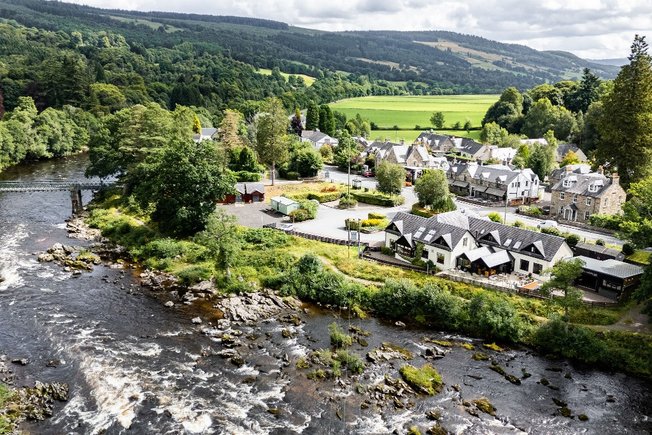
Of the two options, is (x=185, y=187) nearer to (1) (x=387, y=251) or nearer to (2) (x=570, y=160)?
(1) (x=387, y=251)

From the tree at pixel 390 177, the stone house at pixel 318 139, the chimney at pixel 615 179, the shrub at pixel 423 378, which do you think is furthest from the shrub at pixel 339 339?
the stone house at pixel 318 139

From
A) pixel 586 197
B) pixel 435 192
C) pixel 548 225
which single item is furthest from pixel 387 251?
pixel 586 197

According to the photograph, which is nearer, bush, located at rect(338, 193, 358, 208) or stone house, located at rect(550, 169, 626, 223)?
stone house, located at rect(550, 169, 626, 223)

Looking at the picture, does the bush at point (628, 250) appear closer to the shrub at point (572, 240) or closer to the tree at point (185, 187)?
the shrub at point (572, 240)

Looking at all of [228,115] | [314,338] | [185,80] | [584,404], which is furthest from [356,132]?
[584,404]

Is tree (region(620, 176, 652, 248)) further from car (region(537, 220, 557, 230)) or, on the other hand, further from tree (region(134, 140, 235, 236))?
tree (region(134, 140, 235, 236))

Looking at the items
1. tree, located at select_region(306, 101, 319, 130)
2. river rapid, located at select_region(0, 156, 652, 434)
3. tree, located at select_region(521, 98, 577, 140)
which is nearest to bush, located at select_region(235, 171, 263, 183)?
river rapid, located at select_region(0, 156, 652, 434)

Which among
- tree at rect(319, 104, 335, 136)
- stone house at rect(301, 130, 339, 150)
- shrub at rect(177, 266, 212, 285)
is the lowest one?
shrub at rect(177, 266, 212, 285)
